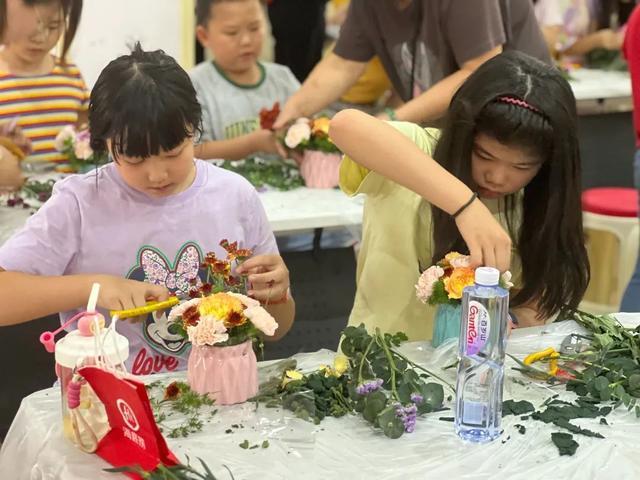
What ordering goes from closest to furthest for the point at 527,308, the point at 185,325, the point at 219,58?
the point at 185,325, the point at 527,308, the point at 219,58

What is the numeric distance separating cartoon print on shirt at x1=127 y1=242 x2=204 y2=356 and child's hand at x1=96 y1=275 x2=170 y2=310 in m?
0.17

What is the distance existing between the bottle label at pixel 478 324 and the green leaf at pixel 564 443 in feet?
0.58

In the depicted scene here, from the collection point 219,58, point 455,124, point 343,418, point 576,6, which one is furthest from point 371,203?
point 576,6

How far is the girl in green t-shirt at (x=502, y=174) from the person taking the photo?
178 cm

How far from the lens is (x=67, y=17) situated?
341cm

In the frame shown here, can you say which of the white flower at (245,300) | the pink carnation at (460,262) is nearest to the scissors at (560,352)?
the pink carnation at (460,262)

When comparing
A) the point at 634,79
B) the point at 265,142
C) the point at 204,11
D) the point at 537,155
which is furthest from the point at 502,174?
the point at 204,11

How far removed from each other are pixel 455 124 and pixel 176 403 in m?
0.79

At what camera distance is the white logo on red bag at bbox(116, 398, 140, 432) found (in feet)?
4.38

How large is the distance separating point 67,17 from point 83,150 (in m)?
0.77

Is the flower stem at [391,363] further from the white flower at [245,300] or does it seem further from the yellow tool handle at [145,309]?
the yellow tool handle at [145,309]

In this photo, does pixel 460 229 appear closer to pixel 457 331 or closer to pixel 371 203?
pixel 457 331

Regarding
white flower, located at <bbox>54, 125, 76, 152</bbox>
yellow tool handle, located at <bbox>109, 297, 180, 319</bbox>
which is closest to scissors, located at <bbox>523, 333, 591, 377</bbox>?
yellow tool handle, located at <bbox>109, 297, 180, 319</bbox>

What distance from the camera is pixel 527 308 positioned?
80.0 inches
